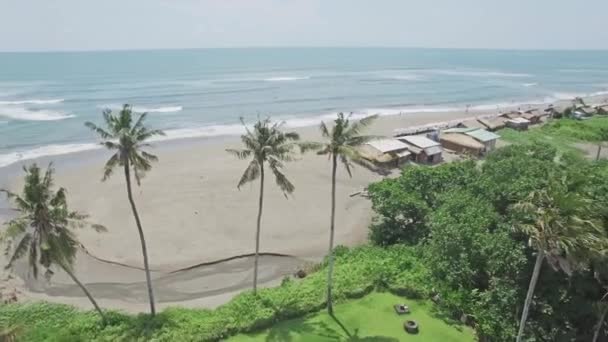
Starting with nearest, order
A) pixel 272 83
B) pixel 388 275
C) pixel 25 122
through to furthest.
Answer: pixel 388 275 → pixel 25 122 → pixel 272 83

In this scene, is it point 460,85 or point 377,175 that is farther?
point 460,85

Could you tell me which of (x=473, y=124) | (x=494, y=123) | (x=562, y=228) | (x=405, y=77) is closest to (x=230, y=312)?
(x=562, y=228)

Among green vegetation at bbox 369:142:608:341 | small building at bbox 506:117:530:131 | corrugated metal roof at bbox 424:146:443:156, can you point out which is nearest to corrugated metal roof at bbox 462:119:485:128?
small building at bbox 506:117:530:131

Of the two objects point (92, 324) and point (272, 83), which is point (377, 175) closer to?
point (92, 324)

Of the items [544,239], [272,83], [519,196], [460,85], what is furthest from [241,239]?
[460,85]

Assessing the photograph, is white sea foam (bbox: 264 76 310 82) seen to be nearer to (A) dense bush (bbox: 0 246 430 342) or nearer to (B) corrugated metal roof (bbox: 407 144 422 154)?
(B) corrugated metal roof (bbox: 407 144 422 154)

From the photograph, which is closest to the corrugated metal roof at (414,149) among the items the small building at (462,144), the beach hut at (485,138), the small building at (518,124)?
the small building at (462,144)

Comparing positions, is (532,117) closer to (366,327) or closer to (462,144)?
(462,144)
